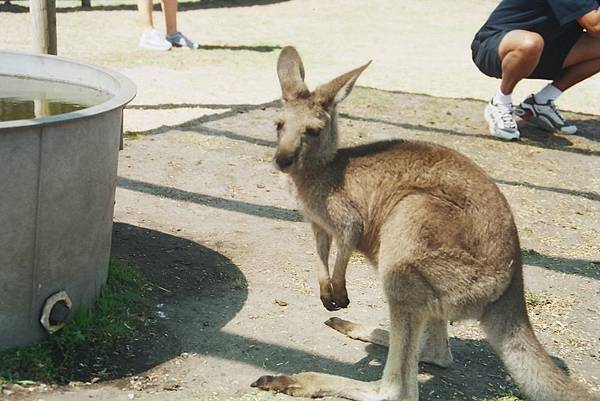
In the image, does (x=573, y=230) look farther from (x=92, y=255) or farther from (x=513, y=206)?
(x=92, y=255)

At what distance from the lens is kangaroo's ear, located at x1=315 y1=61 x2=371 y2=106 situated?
3.07 meters

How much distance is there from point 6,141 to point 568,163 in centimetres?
426

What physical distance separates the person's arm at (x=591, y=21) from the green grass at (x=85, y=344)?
3.82 metres

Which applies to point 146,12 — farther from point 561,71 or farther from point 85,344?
point 85,344

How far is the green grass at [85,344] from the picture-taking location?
9.47ft

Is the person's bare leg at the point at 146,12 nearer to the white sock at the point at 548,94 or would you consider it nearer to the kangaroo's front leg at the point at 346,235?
the white sock at the point at 548,94

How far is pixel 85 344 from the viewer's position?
309cm

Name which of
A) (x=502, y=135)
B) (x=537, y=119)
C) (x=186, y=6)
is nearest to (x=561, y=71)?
(x=537, y=119)

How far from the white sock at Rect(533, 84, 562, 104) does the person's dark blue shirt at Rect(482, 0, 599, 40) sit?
464mm

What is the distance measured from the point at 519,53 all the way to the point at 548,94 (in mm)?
630

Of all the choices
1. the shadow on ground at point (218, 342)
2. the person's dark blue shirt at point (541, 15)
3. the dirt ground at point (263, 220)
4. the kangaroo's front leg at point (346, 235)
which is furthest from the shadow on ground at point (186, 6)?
the kangaroo's front leg at point (346, 235)

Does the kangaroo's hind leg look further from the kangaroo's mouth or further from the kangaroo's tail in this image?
the kangaroo's mouth

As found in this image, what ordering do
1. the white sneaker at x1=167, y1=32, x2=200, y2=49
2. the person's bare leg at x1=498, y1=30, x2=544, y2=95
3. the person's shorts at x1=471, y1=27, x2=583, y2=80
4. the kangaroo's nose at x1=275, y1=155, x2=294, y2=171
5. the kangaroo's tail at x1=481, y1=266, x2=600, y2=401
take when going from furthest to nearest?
the white sneaker at x1=167, y1=32, x2=200, y2=49 → the person's shorts at x1=471, y1=27, x2=583, y2=80 → the person's bare leg at x1=498, y1=30, x2=544, y2=95 → the kangaroo's nose at x1=275, y1=155, x2=294, y2=171 → the kangaroo's tail at x1=481, y1=266, x2=600, y2=401

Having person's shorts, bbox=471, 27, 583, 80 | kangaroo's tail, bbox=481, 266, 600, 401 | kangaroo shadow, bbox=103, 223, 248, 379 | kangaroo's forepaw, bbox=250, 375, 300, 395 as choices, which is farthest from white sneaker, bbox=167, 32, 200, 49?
kangaroo's tail, bbox=481, 266, 600, 401
